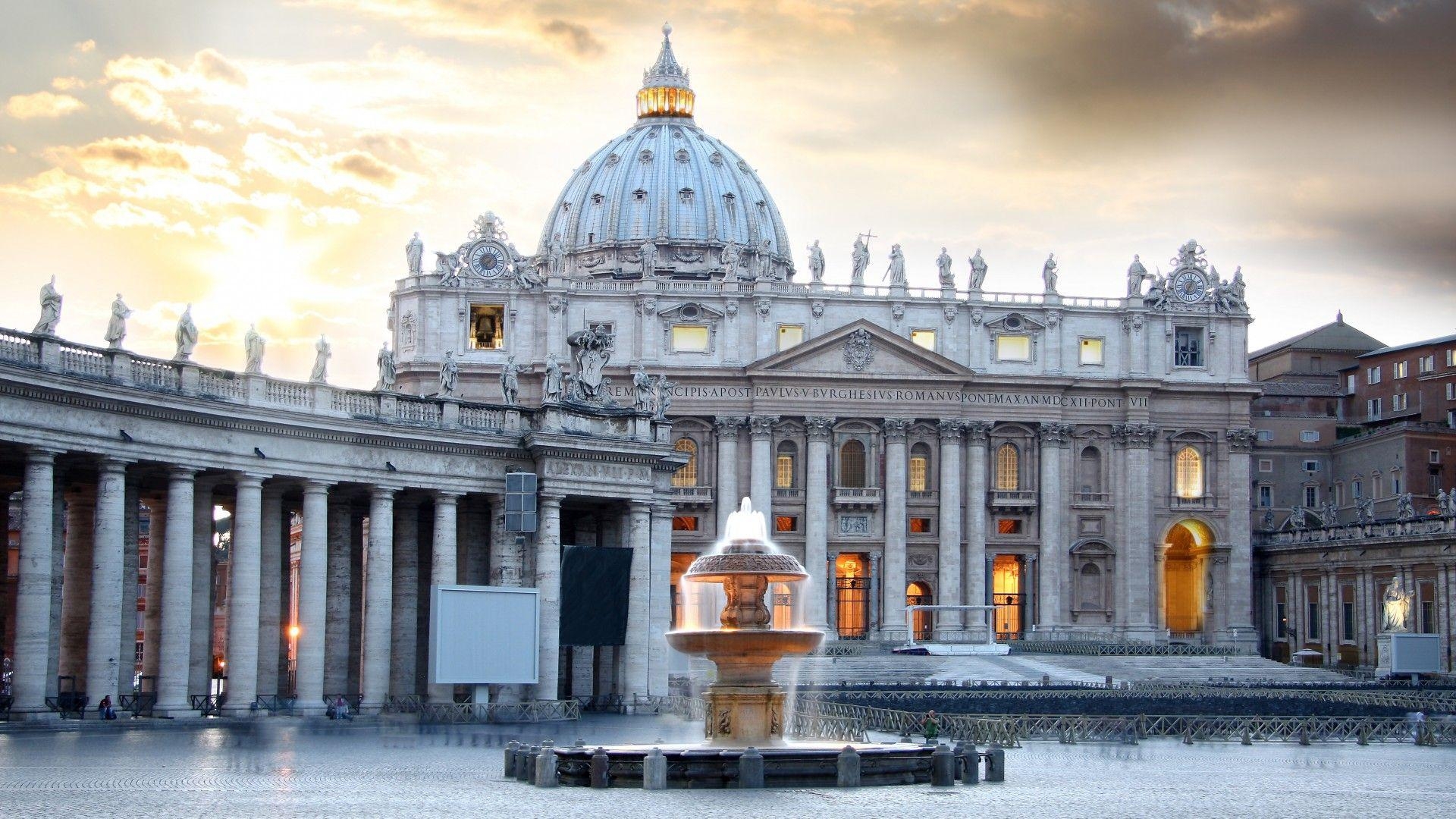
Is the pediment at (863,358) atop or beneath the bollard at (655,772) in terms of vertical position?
atop

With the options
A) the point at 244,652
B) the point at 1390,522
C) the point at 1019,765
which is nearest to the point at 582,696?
the point at 244,652

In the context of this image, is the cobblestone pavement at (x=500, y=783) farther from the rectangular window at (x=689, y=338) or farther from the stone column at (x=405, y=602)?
the rectangular window at (x=689, y=338)

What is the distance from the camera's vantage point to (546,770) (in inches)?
1449

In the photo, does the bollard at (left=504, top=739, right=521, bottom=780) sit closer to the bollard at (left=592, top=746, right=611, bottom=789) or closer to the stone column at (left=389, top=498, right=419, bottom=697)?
the bollard at (left=592, top=746, right=611, bottom=789)

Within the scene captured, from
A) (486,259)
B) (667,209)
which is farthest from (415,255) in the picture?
(667,209)

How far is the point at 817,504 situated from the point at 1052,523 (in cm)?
1462

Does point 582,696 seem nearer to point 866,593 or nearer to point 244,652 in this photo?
point 244,652

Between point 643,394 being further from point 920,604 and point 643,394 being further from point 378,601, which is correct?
point 920,604

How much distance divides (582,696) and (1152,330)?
7646 centimetres

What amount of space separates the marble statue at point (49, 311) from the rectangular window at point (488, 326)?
247 ft

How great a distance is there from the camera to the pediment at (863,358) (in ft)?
411

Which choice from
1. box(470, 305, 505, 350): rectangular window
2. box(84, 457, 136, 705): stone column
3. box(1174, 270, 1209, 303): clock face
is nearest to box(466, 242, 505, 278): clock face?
box(470, 305, 505, 350): rectangular window

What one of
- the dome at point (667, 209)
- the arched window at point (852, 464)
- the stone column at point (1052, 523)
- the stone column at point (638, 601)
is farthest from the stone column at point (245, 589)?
the dome at point (667, 209)

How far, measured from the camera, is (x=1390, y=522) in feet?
363
